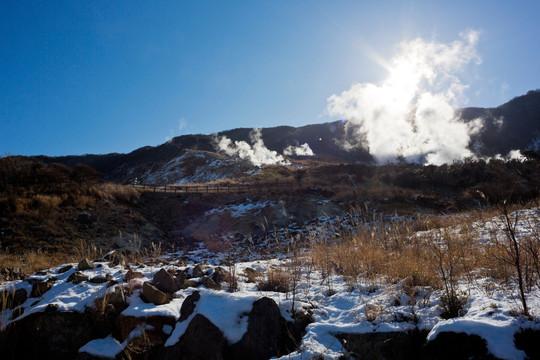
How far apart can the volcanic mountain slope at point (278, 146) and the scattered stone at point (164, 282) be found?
4500 cm

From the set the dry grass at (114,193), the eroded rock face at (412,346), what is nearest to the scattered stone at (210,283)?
the eroded rock face at (412,346)

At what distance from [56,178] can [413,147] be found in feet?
149

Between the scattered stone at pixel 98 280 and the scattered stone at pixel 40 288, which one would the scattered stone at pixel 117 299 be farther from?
the scattered stone at pixel 40 288

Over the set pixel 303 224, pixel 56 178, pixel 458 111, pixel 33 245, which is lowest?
pixel 303 224

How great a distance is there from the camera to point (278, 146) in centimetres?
9825

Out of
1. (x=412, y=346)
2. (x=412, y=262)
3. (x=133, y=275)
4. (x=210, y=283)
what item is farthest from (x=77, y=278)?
(x=412, y=262)

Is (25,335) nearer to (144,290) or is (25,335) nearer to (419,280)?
(144,290)

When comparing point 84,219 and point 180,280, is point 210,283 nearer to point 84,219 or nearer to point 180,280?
point 180,280

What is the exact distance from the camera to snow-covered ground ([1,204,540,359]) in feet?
8.07

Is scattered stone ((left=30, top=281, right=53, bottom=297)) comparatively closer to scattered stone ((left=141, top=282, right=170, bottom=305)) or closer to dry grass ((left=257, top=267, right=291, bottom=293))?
→ scattered stone ((left=141, top=282, right=170, bottom=305))

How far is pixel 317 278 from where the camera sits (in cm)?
482

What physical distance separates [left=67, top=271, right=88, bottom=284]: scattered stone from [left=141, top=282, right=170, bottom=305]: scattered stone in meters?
1.18

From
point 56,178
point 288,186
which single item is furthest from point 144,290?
point 288,186

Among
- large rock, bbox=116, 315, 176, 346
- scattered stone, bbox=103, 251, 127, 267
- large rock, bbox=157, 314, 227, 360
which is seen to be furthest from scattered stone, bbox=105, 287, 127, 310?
scattered stone, bbox=103, 251, 127, 267
